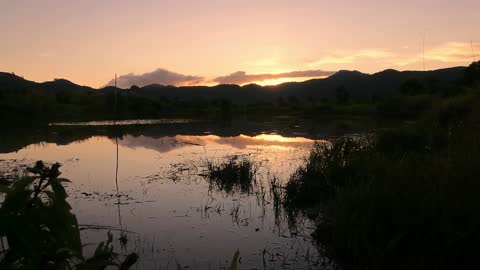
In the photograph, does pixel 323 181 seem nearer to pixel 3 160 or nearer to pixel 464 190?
pixel 464 190

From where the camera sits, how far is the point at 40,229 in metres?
1.45

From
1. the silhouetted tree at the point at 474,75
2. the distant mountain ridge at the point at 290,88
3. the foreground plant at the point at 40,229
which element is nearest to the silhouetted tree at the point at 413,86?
the silhouetted tree at the point at 474,75

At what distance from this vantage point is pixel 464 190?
560cm

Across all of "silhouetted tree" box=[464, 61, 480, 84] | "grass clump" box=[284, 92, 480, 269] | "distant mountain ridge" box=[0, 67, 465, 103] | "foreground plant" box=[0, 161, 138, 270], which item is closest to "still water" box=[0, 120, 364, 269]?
"foreground plant" box=[0, 161, 138, 270]

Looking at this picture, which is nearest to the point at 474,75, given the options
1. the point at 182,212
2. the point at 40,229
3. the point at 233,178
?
the point at 233,178

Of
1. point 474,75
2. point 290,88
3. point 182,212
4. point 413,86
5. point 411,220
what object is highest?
point 290,88

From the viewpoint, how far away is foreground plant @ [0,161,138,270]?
4.29ft

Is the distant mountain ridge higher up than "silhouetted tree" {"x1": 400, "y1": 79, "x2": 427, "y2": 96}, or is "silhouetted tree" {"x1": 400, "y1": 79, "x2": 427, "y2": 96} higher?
the distant mountain ridge

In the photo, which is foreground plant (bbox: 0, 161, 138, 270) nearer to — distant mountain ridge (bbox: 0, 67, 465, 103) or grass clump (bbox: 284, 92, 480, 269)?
grass clump (bbox: 284, 92, 480, 269)

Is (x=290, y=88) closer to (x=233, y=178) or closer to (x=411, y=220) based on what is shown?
(x=233, y=178)

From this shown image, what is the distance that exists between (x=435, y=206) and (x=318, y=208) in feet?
13.0

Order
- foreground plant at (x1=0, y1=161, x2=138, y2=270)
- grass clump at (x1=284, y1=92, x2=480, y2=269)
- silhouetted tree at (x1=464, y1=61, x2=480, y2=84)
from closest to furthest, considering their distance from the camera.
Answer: foreground plant at (x1=0, y1=161, x2=138, y2=270) < grass clump at (x1=284, y1=92, x2=480, y2=269) < silhouetted tree at (x1=464, y1=61, x2=480, y2=84)

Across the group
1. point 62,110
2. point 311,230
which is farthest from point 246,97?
point 311,230

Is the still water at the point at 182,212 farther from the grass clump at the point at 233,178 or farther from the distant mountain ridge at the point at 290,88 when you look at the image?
the distant mountain ridge at the point at 290,88
